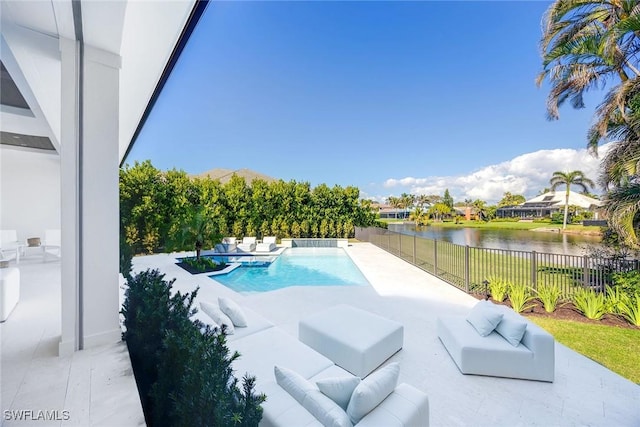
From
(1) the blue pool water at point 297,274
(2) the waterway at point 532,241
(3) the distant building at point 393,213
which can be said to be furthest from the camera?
(3) the distant building at point 393,213

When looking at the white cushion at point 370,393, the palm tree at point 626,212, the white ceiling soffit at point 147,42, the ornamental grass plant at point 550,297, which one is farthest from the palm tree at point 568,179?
the white ceiling soffit at point 147,42

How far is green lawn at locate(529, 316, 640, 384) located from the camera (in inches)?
135

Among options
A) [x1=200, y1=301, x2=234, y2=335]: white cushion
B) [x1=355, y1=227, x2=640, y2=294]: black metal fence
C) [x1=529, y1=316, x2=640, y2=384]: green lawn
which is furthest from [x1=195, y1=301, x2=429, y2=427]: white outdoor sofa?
[x1=355, y1=227, x2=640, y2=294]: black metal fence

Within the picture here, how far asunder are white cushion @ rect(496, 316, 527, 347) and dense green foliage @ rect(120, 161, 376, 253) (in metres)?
9.84

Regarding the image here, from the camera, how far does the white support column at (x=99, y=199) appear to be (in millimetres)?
2936

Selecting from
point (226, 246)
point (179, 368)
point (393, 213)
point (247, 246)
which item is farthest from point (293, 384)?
point (393, 213)

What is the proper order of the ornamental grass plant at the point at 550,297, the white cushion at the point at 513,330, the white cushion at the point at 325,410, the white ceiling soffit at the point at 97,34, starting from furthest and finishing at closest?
the ornamental grass plant at the point at 550,297
the white cushion at the point at 513,330
the white ceiling soffit at the point at 97,34
the white cushion at the point at 325,410

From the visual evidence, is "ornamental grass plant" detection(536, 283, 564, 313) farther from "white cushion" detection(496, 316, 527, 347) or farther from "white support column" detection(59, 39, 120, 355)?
"white support column" detection(59, 39, 120, 355)

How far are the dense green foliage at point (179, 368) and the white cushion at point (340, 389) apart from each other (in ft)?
1.81

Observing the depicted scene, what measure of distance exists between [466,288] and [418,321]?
A: 250cm

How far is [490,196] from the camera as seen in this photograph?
2090 inches

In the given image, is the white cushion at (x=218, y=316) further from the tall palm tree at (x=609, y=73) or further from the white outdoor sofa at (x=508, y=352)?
the tall palm tree at (x=609, y=73)

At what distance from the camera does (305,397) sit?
179 centimetres

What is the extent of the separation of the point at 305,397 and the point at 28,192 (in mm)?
13191
